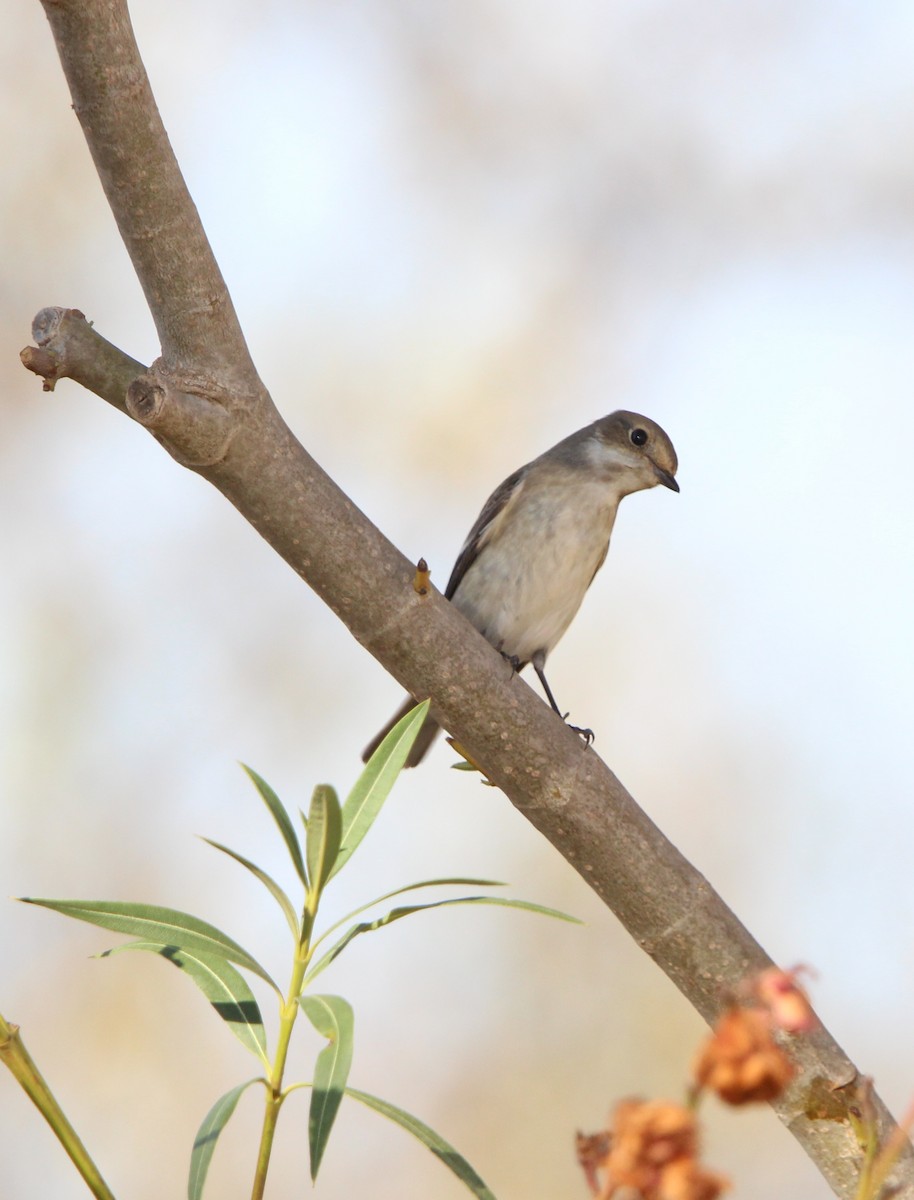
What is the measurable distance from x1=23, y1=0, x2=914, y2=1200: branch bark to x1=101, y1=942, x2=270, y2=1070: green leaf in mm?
653

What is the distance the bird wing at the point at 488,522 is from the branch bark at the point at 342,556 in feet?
7.59

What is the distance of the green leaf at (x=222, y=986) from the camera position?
1.16 metres

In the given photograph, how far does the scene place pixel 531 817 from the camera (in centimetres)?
189

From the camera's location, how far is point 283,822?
3.87ft

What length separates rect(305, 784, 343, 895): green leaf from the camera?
1022 mm

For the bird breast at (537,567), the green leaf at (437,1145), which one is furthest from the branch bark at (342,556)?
the bird breast at (537,567)

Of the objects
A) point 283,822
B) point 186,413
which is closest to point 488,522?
point 186,413

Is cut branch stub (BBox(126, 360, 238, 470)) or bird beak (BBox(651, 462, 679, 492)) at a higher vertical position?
bird beak (BBox(651, 462, 679, 492))

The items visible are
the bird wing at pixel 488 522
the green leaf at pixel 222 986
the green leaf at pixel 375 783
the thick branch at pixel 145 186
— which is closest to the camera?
the green leaf at pixel 222 986

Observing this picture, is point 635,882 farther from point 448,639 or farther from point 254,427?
point 254,427

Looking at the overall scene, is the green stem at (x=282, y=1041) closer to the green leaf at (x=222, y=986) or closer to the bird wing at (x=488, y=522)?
the green leaf at (x=222, y=986)

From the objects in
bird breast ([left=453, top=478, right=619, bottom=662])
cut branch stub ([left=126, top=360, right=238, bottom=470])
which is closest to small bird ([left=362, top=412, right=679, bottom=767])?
bird breast ([left=453, top=478, right=619, bottom=662])

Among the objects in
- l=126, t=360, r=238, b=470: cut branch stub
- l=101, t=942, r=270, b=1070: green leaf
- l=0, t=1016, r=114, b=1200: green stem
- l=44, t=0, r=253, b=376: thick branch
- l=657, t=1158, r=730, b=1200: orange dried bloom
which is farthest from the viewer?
l=126, t=360, r=238, b=470: cut branch stub

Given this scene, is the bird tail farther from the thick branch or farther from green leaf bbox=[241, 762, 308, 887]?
green leaf bbox=[241, 762, 308, 887]
